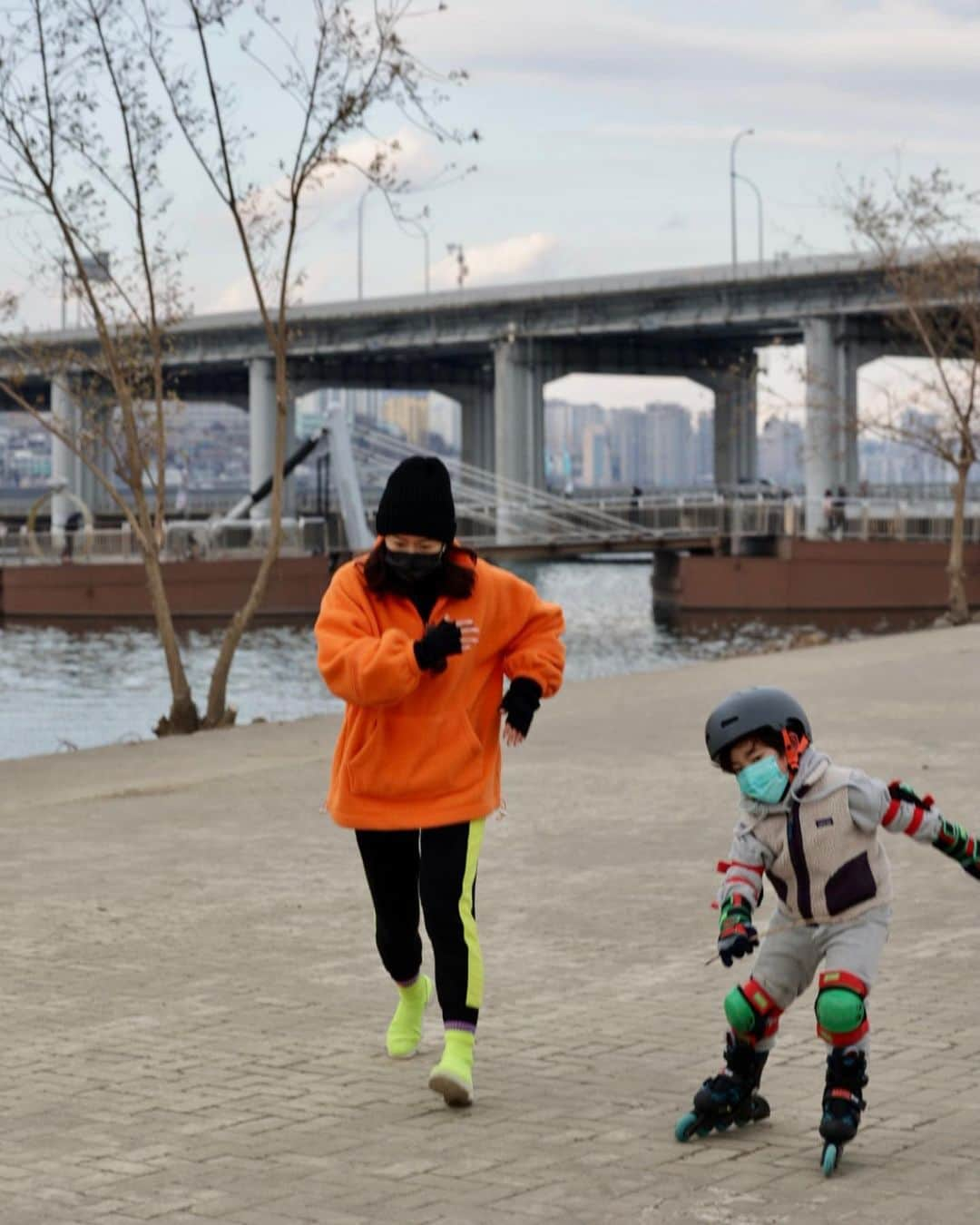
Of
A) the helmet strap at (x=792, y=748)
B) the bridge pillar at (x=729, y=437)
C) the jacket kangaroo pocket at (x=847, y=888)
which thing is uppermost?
the bridge pillar at (x=729, y=437)

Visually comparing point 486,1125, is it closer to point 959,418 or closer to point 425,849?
point 425,849

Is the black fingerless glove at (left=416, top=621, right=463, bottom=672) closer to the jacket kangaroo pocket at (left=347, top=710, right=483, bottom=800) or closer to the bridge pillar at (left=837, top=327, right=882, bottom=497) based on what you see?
the jacket kangaroo pocket at (left=347, top=710, right=483, bottom=800)

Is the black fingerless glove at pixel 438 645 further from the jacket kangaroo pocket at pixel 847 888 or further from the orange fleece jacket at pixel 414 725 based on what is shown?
the jacket kangaroo pocket at pixel 847 888

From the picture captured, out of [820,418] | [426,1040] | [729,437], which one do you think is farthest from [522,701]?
[729,437]

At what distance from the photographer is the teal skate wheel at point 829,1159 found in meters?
5.29

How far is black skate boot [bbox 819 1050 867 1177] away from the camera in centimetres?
529

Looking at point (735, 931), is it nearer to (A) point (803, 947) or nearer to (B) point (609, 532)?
(A) point (803, 947)

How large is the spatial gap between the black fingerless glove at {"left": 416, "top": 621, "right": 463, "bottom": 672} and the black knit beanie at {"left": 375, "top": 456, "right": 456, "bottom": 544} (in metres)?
0.31

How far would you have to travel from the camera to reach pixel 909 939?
28.3 ft

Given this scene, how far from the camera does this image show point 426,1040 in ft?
22.9

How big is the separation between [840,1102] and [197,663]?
38.5 metres

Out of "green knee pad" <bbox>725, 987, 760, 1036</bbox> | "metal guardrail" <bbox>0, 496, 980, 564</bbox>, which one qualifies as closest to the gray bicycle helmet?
"green knee pad" <bbox>725, 987, 760, 1036</bbox>

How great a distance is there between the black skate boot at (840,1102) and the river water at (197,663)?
18356 mm

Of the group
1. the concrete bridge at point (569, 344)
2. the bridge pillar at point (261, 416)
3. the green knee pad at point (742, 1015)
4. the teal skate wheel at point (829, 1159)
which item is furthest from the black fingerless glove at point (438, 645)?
the bridge pillar at point (261, 416)
